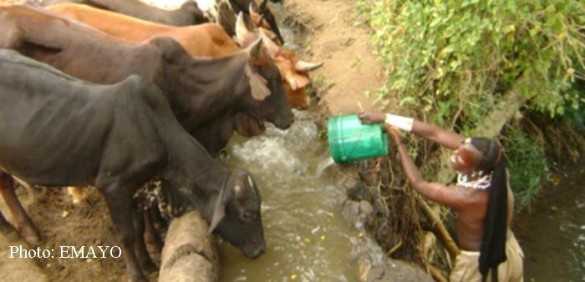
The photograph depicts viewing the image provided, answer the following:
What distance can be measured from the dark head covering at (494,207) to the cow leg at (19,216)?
3.44 m

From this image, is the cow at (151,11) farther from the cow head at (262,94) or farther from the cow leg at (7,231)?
the cow leg at (7,231)

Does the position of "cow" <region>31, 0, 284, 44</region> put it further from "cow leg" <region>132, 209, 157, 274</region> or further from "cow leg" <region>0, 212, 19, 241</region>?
"cow leg" <region>132, 209, 157, 274</region>

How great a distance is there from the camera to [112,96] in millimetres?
4328

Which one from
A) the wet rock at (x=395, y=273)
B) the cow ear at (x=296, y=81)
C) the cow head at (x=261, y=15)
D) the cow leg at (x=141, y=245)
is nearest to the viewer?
the wet rock at (x=395, y=273)

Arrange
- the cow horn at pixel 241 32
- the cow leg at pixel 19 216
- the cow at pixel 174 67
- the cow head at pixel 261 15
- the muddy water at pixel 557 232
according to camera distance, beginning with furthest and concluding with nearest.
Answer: the cow head at pixel 261 15 < the muddy water at pixel 557 232 < the cow horn at pixel 241 32 < the cow leg at pixel 19 216 < the cow at pixel 174 67

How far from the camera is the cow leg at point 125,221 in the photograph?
4371 mm

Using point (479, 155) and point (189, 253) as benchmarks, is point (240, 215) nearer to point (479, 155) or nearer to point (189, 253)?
point (189, 253)

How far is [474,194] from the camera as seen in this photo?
435cm

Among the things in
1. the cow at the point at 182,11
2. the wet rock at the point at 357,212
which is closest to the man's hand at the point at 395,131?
the wet rock at the point at 357,212

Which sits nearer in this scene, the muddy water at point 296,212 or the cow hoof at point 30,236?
the muddy water at point 296,212

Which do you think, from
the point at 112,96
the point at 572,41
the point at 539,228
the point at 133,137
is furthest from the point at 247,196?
the point at 539,228

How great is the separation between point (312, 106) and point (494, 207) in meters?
2.97

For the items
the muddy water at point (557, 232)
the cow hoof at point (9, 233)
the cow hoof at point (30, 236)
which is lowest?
the muddy water at point (557, 232)

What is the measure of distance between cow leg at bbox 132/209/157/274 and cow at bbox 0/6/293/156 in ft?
3.10
